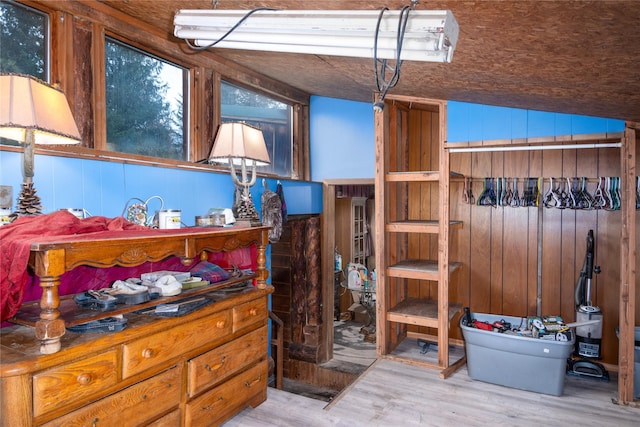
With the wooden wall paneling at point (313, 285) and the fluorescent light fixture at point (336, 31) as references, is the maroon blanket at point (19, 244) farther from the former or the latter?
the wooden wall paneling at point (313, 285)

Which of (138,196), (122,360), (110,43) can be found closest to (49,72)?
(110,43)

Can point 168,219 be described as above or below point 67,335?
above

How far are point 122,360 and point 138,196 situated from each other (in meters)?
1.13

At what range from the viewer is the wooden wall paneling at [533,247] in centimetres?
353

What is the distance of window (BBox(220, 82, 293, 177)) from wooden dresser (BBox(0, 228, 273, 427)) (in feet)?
5.03

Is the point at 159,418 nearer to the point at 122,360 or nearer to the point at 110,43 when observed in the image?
the point at 122,360

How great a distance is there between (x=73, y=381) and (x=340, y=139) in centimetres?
340

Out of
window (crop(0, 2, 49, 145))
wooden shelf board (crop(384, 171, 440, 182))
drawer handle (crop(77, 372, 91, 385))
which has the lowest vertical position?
drawer handle (crop(77, 372, 91, 385))

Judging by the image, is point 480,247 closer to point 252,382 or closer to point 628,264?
point 628,264

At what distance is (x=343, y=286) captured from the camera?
7.33 metres

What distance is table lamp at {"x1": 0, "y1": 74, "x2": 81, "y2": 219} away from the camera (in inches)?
64.3

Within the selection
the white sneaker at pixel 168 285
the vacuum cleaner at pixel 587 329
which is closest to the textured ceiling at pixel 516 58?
the vacuum cleaner at pixel 587 329

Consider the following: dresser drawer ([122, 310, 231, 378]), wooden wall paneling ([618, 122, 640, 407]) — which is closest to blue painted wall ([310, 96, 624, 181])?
wooden wall paneling ([618, 122, 640, 407])

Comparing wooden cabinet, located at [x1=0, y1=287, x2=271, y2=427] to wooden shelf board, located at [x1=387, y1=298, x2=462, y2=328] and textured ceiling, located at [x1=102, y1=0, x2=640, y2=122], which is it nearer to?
wooden shelf board, located at [x1=387, y1=298, x2=462, y2=328]
